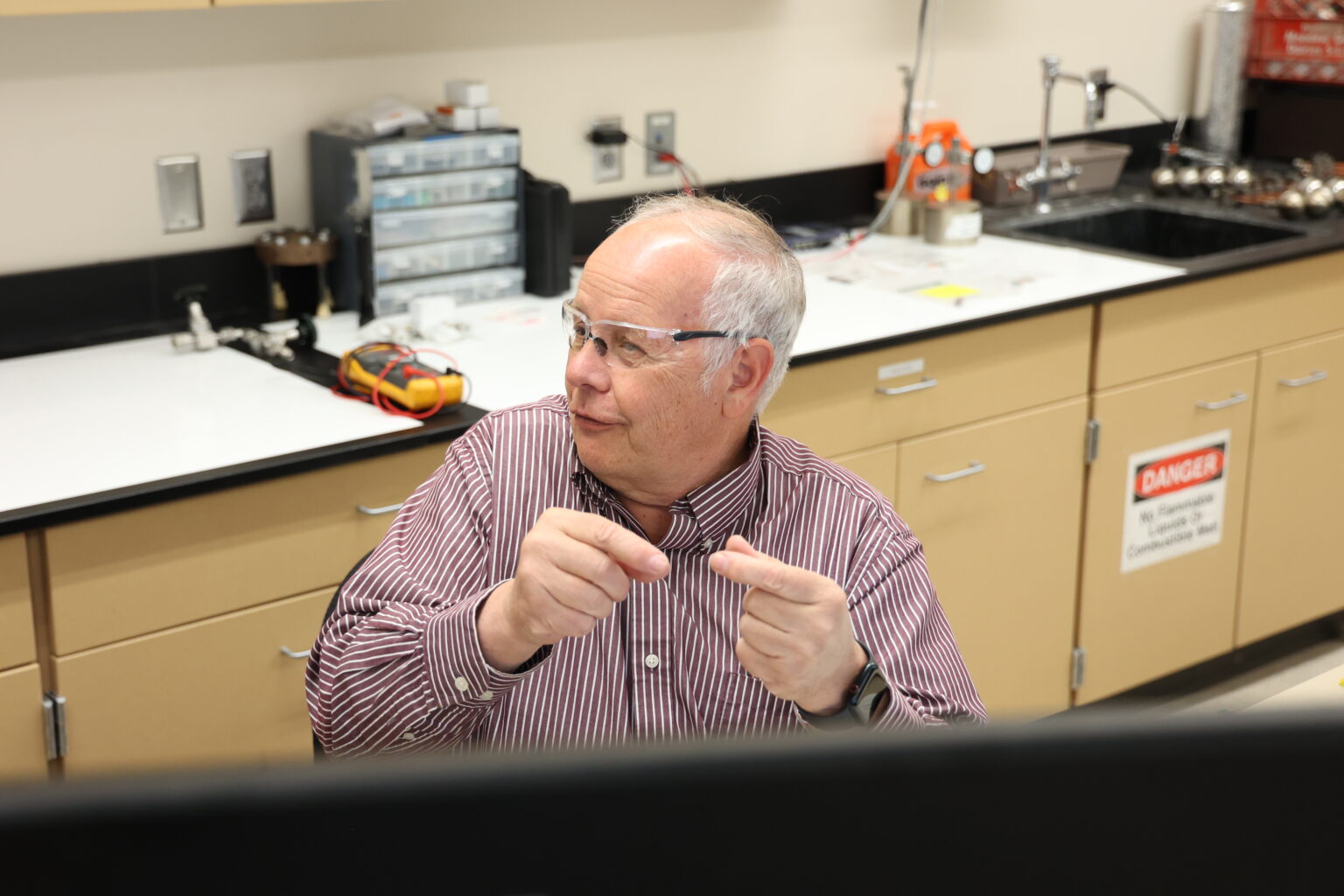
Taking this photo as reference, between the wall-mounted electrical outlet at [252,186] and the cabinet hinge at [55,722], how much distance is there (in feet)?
3.52

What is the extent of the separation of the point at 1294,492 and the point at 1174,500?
0.44 meters

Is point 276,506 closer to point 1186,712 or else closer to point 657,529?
point 657,529

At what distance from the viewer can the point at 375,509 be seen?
6.94 feet

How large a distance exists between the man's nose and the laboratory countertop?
0.62m

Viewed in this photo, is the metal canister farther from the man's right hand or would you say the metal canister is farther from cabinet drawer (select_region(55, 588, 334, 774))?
the man's right hand

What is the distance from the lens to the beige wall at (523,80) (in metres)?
2.49

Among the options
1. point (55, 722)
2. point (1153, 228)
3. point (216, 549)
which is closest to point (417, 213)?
point (216, 549)

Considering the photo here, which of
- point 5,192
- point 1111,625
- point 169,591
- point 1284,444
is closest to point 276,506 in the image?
point 169,591

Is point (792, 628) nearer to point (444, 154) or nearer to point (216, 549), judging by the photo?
point (216, 549)

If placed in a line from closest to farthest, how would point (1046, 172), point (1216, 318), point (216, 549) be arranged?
point (216, 549), point (1216, 318), point (1046, 172)

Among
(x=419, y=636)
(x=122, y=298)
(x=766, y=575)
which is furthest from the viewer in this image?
(x=122, y=298)

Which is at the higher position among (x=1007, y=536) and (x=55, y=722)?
(x=55, y=722)

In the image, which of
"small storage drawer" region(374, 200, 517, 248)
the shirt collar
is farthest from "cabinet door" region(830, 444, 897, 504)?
the shirt collar

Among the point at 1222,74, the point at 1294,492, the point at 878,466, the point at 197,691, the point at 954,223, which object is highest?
the point at 1222,74
